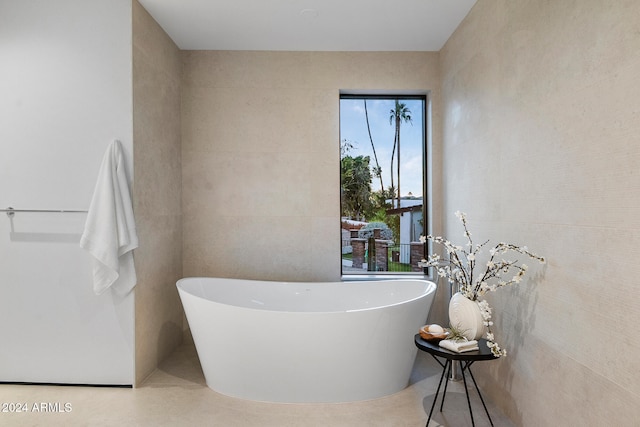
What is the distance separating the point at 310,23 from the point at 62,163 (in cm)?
208

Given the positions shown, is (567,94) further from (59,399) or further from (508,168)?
(59,399)

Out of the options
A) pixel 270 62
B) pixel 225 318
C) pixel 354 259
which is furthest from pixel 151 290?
pixel 270 62

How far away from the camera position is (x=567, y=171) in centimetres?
179

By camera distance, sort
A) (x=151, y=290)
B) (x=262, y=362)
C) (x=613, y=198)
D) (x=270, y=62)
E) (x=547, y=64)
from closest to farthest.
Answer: (x=613, y=198), (x=547, y=64), (x=262, y=362), (x=151, y=290), (x=270, y=62)

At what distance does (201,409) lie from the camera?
8.05ft

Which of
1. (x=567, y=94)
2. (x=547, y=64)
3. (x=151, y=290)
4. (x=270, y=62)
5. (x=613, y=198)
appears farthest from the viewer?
(x=270, y=62)

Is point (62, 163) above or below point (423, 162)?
below

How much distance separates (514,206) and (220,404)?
216 cm

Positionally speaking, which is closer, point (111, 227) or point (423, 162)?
point (111, 227)

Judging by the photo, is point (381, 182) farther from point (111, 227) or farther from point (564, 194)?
point (111, 227)

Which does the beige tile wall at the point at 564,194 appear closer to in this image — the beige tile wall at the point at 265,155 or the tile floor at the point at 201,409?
the tile floor at the point at 201,409

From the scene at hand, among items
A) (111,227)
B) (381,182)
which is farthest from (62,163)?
(381,182)

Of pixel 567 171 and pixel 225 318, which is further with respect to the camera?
pixel 225 318

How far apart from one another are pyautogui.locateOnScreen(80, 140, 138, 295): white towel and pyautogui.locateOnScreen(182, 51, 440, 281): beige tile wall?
3.05ft
